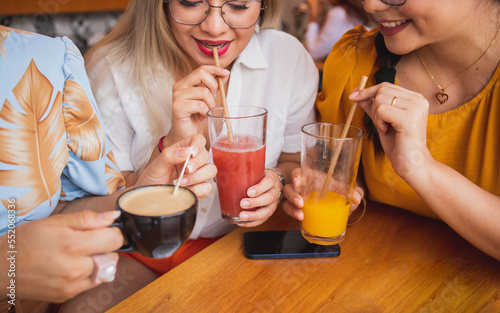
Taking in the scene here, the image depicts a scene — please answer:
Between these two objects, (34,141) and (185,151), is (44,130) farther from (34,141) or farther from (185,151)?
(185,151)

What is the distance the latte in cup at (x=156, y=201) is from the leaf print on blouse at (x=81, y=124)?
1.39 feet

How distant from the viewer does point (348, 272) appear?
3.54 ft

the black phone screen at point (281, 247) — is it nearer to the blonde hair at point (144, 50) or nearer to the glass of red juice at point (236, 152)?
the glass of red juice at point (236, 152)

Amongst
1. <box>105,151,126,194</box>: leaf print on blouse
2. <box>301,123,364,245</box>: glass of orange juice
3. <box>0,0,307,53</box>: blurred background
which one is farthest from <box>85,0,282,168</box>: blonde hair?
<box>0,0,307,53</box>: blurred background

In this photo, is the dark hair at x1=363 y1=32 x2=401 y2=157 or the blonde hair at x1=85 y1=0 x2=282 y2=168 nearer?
the dark hair at x1=363 y1=32 x2=401 y2=157

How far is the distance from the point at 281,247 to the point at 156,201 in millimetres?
472

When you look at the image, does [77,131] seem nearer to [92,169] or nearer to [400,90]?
[92,169]

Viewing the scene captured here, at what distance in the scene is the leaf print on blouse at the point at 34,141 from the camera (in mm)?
1004

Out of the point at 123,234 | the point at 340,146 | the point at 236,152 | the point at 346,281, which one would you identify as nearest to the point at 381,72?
the point at 340,146

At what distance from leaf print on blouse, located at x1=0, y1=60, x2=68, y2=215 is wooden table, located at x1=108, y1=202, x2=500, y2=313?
0.39m

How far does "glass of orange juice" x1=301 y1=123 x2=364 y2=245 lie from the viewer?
3.59ft

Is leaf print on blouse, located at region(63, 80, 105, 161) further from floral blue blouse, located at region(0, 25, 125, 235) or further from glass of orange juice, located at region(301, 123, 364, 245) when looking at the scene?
glass of orange juice, located at region(301, 123, 364, 245)

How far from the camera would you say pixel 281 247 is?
1.16 metres

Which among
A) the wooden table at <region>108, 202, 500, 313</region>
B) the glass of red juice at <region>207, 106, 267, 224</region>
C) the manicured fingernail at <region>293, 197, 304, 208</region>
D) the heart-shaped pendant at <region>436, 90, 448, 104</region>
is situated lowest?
the wooden table at <region>108, 202, 500, 313</region>
